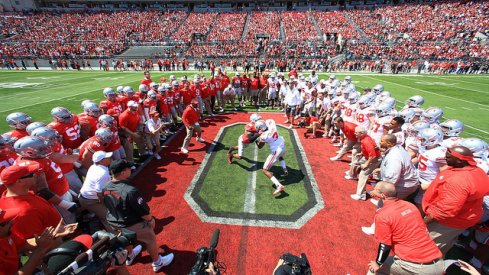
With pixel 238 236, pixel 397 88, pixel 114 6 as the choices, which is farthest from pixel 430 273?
pixel 114 6

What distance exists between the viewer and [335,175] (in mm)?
7246

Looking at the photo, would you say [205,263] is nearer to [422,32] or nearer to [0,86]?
[0,86]

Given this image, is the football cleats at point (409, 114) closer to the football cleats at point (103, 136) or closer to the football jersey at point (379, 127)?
the football jersey at point (379, 127)

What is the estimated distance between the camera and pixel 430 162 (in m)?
4.48

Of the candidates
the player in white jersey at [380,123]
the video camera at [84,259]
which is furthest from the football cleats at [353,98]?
Result: the video camera at [84,259]

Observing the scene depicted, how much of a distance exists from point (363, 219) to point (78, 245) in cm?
542

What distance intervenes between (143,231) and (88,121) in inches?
164

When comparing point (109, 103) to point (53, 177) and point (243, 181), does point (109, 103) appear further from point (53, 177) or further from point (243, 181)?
point (243, 181)

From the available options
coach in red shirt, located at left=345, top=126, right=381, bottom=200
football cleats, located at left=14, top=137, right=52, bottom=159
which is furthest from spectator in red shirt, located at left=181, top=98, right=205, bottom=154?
coach in red shirt, located at left=345, top=126, right=381, bottom=200

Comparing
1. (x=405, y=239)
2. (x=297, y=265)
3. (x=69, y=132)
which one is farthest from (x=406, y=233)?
(x=69, y=132)

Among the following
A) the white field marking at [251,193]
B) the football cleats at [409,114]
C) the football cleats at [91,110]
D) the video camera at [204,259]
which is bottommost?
the white field marking at [251,193]

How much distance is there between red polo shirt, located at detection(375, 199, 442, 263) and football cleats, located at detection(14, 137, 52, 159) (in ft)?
17.3

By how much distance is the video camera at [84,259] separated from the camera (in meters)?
2.10

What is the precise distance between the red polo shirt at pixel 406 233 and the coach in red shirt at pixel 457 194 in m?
0.77
